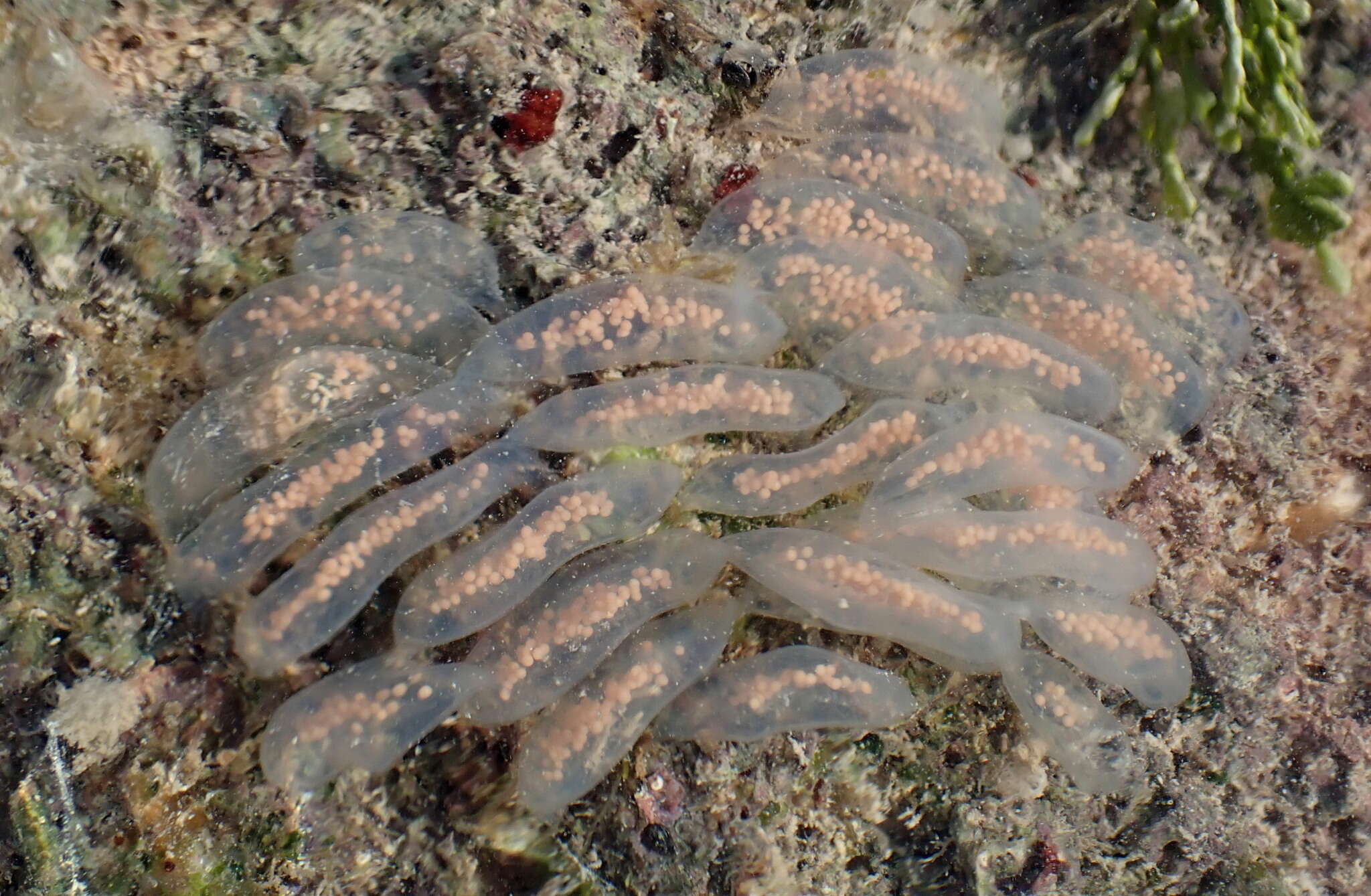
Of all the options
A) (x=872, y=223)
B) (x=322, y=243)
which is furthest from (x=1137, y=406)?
(x=322, y=243)

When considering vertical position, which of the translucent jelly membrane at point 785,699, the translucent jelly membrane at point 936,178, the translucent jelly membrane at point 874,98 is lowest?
the translucent jelly membrane at point 785,699

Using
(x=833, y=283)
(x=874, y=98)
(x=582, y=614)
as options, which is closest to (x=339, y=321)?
(x=582, y=614)

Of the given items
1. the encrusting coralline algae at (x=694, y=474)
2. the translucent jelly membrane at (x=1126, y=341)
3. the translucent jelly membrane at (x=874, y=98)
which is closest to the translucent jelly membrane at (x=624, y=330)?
the encrusting coralline algae at (x=694, y=474)

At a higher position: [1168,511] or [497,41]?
[497,41]

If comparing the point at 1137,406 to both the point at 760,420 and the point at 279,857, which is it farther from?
the point at 279,857

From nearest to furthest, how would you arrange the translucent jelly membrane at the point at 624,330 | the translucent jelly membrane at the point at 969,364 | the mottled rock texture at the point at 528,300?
the mottled rock texture at the point at 528,300 < the translucent jelly membrane at the point at 624,330 < the translucent jelly membrane at the point at 969,364

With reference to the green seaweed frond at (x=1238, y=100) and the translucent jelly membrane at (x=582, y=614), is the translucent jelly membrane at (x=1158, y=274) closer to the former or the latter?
the green seaweed frond at (x=1238, y=100)
